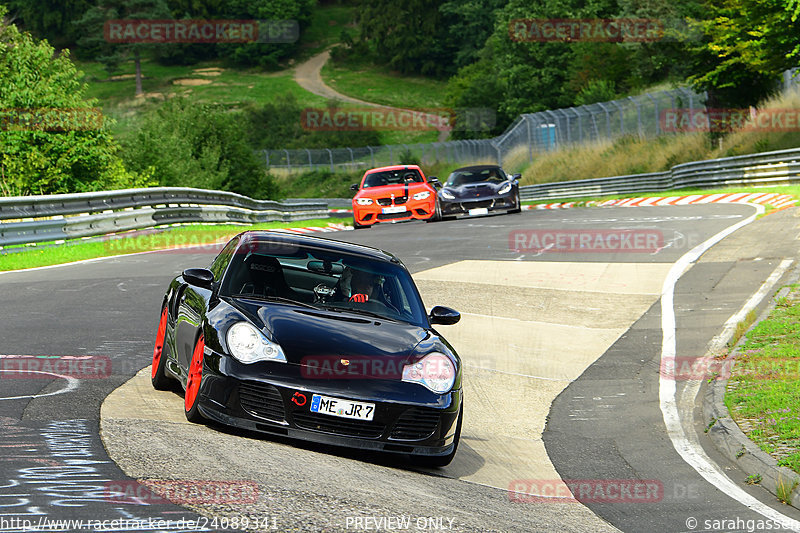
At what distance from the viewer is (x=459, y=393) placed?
7191mm

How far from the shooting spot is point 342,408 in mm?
6543

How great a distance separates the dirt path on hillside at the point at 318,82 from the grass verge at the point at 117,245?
81.9 m

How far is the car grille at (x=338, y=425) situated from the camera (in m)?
6.53

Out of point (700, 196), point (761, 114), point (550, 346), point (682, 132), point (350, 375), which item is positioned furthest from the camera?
point (682, 132)

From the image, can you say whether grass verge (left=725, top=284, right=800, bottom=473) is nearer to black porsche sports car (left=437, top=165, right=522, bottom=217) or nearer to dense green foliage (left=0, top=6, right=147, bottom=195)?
black porsche sports car (left=437, top=165, right=522, bottom=217)

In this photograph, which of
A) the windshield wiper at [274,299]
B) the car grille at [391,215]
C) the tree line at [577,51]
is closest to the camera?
the windshield wiper at [274,299]

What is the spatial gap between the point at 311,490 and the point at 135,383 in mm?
3492

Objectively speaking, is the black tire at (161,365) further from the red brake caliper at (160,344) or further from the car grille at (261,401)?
the car grille at (261,401)

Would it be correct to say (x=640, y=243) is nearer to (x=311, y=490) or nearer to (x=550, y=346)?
(x=550, y=346)

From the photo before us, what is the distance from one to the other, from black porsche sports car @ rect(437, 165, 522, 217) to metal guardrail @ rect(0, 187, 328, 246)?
21.7 ft

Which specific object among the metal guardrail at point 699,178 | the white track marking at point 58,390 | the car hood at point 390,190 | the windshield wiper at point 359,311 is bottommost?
the metal guardrail at point 699,178

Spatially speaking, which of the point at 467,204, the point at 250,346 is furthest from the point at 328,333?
the point at 467,204

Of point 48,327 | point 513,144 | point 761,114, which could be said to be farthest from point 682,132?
point 48,327

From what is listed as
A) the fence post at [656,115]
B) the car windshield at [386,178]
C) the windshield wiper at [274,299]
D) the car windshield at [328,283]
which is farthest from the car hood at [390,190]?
the fence post at [656,115]
